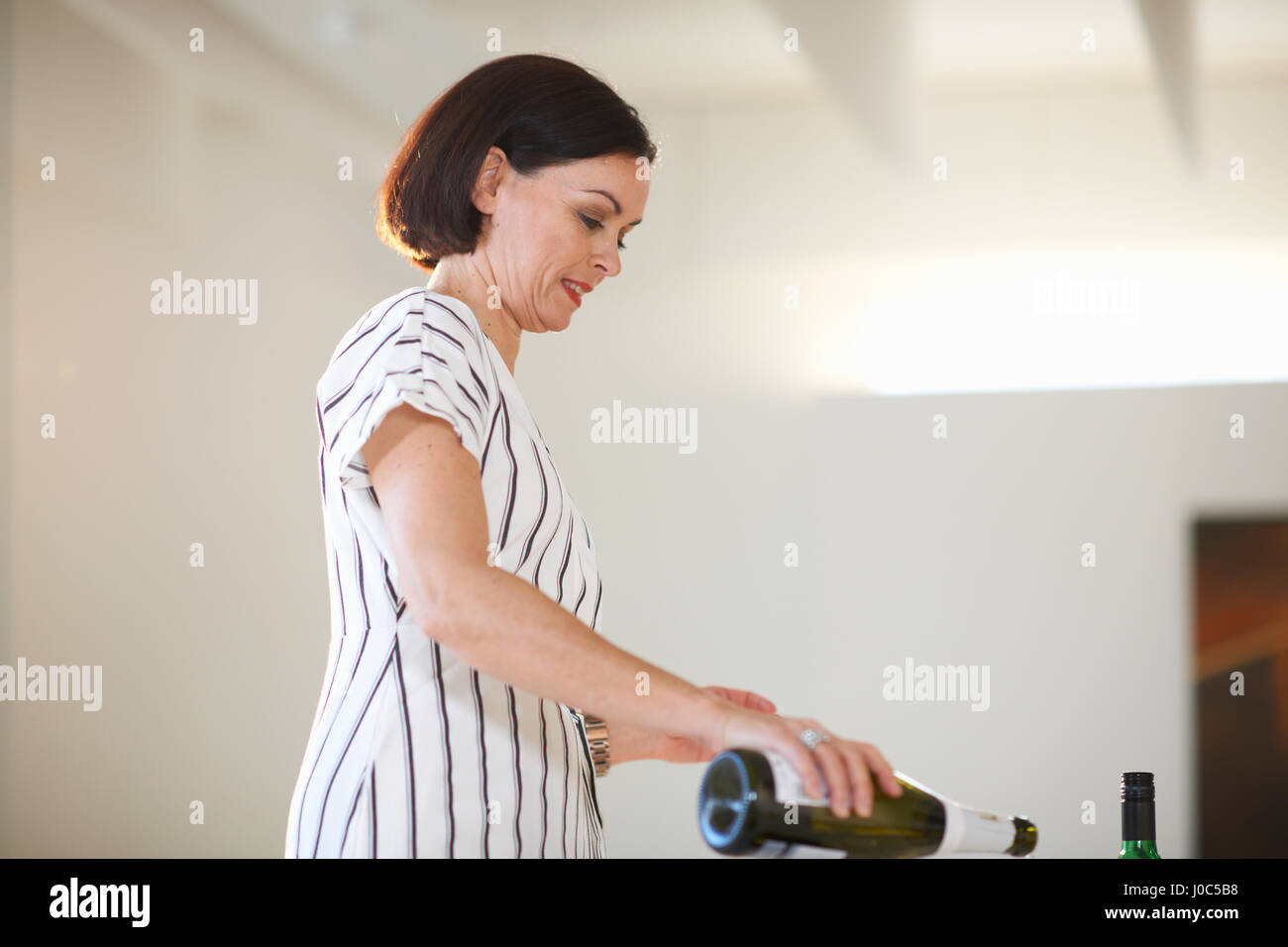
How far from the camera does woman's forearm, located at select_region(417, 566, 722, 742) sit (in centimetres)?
65

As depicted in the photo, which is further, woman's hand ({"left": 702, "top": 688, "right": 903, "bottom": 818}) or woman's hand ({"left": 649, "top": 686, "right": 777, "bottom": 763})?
woman's hand ({"left": 649, "top": 686, "right": 777, "bottom": 763})

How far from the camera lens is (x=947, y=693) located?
3287 millimetres

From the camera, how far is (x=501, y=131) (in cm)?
101

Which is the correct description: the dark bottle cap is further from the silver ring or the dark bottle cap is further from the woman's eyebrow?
the woman's eyebrow

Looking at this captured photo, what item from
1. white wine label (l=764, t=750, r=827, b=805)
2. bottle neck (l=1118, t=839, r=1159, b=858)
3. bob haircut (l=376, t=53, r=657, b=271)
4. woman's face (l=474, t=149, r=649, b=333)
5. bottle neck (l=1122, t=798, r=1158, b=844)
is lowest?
bottle neck (l=1118, t=839, r=1159, b=858)

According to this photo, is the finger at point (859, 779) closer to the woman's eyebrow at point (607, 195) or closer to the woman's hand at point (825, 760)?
the woman's hand at point (825, 760)

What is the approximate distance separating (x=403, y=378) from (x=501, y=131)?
0.35m

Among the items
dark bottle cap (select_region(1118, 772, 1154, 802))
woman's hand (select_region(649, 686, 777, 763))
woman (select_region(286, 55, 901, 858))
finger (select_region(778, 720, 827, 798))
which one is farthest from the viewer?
woman's hand (select_region(649, 686, 777, 763))

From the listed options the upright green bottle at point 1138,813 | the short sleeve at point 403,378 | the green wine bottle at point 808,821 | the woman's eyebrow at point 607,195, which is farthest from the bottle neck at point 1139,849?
the woman's eyebrow at point 607,195

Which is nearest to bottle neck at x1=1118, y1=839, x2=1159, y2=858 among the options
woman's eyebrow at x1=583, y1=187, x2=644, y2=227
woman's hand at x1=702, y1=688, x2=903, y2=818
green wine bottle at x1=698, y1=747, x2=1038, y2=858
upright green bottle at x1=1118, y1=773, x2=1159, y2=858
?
upright green bottle at x1=1118, y1=773, x2=1159, y2=858

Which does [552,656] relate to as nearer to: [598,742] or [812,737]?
[812,737]

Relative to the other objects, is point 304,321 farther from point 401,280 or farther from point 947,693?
point 947,693
